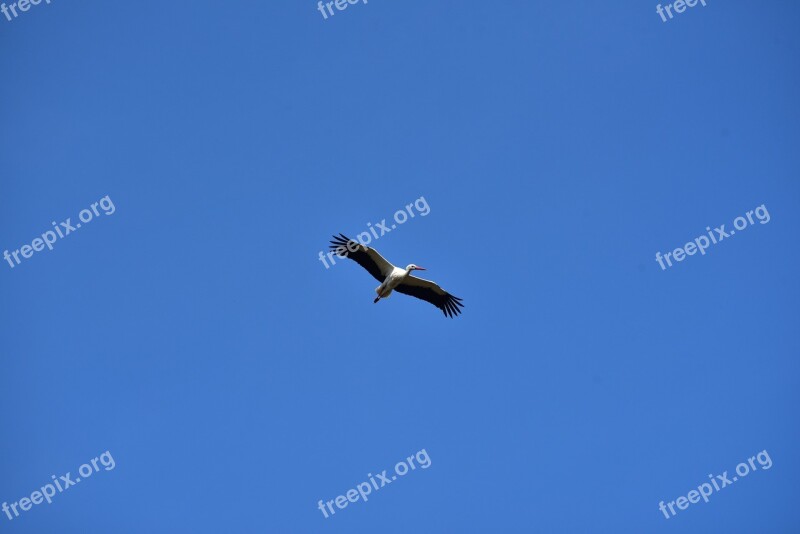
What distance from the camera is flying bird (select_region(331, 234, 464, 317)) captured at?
24.8 metres

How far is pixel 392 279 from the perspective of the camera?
25.0 metres

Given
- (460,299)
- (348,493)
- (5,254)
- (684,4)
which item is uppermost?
(5,254)

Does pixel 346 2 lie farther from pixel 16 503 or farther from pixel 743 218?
pixel 16 503

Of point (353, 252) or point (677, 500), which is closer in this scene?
point (353, 252)

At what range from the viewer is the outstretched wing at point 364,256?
24781 millimetres

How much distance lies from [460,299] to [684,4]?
1043 centimetres

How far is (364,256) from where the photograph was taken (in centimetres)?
2503

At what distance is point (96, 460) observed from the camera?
28172 mm

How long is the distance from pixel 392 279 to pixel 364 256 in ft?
3.17

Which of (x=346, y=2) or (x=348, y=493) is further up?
(x=346, y=2)

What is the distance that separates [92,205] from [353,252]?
311 inches

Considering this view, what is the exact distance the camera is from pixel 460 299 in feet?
85.0

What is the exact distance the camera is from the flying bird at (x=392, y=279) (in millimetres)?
24828

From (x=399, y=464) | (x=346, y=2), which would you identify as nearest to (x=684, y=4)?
(x=346, y=2)
